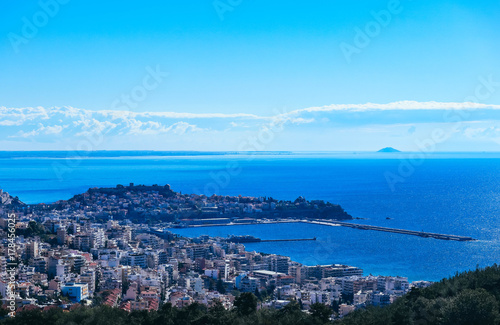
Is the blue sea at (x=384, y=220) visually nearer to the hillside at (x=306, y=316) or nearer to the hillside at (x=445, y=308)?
the hillside at (x=445, y=308)

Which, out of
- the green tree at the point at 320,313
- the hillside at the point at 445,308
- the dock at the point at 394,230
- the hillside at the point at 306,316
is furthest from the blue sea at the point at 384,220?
the green tree at the point at 320,313

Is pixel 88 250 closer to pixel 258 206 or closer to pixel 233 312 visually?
pixel 233 312

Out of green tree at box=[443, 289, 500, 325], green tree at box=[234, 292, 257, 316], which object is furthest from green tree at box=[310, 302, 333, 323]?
green tree at box=[443, 289, 500, 325]

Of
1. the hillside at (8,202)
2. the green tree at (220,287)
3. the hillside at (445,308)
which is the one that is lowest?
the green tree at (220,287)

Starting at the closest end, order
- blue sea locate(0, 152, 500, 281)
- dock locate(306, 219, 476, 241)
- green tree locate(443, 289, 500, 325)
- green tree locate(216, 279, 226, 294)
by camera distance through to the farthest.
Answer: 1. green tree locate(443, 289, 500, 325)
2. green tree locate(216, 279, 226, 294)
3. blue sea locate(0, 152, 500, 281)
4. dock locate(306, 219, 476, 241)

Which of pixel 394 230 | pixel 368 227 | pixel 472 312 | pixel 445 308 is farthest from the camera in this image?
pixel 368 227

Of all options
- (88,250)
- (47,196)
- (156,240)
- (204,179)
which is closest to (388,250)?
(156,240)

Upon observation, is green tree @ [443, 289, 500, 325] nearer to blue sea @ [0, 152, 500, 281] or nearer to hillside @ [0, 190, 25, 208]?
blue sea @ [0, 152, 500, 281]

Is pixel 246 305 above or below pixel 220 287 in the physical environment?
above

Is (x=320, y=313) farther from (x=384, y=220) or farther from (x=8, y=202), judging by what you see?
(x=8, y=202)

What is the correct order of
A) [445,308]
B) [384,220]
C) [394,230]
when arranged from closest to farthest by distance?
[445,308]
[394,230]
[384,220]

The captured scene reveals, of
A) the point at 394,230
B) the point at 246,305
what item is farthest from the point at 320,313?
the point at 394,230
